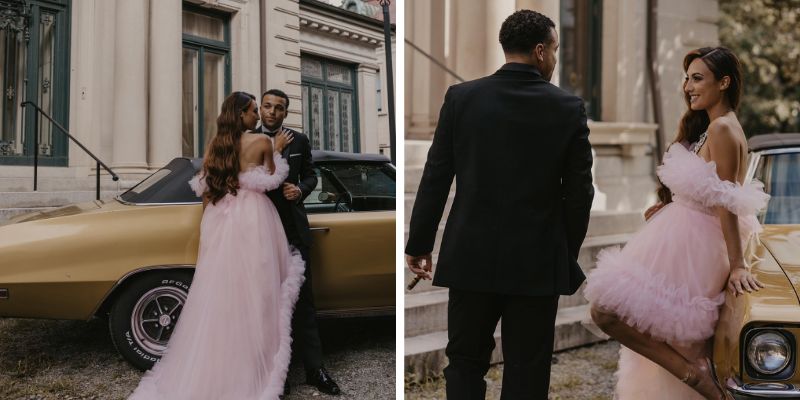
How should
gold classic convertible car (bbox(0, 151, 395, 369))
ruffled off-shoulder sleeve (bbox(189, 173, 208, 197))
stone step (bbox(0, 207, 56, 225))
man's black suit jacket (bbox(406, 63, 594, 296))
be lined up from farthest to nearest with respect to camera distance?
ruffled off-shoulder sleeve (bbox(189, 173, 208, 197)) < gold classic convertible car (bbox(0, 151, 395, 369)) < stone step (bbox(0, 207, 56, 225)) < man's black suit jacket (bbox(406, 63, 594, 296))

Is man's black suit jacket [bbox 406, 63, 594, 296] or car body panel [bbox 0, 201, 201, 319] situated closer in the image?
man's black suit jacket [bbox 406, 63, 594, 296]

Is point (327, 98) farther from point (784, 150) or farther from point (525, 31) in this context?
point (784, 150)

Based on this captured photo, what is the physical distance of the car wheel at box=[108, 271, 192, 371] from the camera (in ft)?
14.5

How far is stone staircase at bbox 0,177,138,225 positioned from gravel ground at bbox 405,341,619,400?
90.2 inches

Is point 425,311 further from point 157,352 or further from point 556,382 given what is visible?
point 157,352

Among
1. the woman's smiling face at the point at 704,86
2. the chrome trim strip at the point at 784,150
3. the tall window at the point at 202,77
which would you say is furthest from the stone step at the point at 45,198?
the chrome trim strip at the point at 784,150

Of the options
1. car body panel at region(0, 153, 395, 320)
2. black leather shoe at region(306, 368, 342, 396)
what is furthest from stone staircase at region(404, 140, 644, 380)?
black leather shoe at region(306, 368, 342, 396)

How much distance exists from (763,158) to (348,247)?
2598mm

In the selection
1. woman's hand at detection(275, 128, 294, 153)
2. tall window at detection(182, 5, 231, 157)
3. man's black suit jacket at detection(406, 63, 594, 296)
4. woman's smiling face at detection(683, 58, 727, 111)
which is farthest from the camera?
tall window at detection(182, 5, 231, 157)

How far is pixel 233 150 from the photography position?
13.8 ft

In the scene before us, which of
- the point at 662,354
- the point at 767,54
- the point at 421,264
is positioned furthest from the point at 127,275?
the point at 767,54

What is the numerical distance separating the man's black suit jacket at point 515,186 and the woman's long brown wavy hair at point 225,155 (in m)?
1.54

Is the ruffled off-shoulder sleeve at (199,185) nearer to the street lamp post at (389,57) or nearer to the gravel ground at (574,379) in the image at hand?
the street lamp post at (389,57)

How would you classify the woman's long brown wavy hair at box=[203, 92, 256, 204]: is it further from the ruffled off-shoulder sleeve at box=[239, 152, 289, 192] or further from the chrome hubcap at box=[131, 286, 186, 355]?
the chrome hubcap at box=[131, 286, 186, 355]
